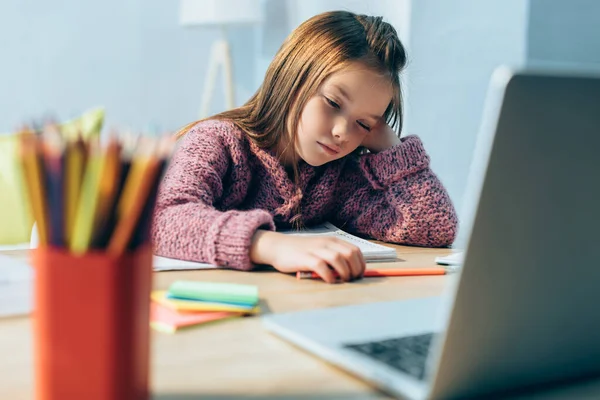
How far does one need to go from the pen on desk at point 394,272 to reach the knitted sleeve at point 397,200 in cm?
31

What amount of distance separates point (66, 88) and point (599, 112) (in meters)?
2.72

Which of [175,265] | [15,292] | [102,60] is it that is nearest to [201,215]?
[175,265]

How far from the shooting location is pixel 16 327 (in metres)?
0.62

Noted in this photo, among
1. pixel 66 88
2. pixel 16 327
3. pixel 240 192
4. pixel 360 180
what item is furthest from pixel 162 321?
pixel 66 88

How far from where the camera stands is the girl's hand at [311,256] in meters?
0.83

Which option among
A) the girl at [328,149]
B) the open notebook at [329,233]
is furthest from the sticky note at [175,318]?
the girl at [328,149]

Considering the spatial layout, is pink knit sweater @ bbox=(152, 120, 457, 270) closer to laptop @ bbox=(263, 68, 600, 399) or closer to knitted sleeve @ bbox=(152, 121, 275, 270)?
knitted sleeve @ bbox=(152, 121, 275, 270)

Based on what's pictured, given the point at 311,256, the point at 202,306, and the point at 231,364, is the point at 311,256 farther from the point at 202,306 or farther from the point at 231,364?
the point at 231,364

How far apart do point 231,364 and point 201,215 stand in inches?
18.6

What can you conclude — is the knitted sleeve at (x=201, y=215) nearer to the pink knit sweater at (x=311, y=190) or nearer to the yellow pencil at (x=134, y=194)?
the pink knit sweater at (x=311, y=190)

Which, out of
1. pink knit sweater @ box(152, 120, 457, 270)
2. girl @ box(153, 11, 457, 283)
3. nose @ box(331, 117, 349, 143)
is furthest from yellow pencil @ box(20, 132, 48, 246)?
nose @ box(331, 117, 349, 143)

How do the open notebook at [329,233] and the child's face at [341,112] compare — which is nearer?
the open notebook at [329,233]

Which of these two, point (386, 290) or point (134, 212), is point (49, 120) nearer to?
point (134, 212)

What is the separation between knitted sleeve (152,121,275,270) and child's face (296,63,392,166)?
160 millimetres
